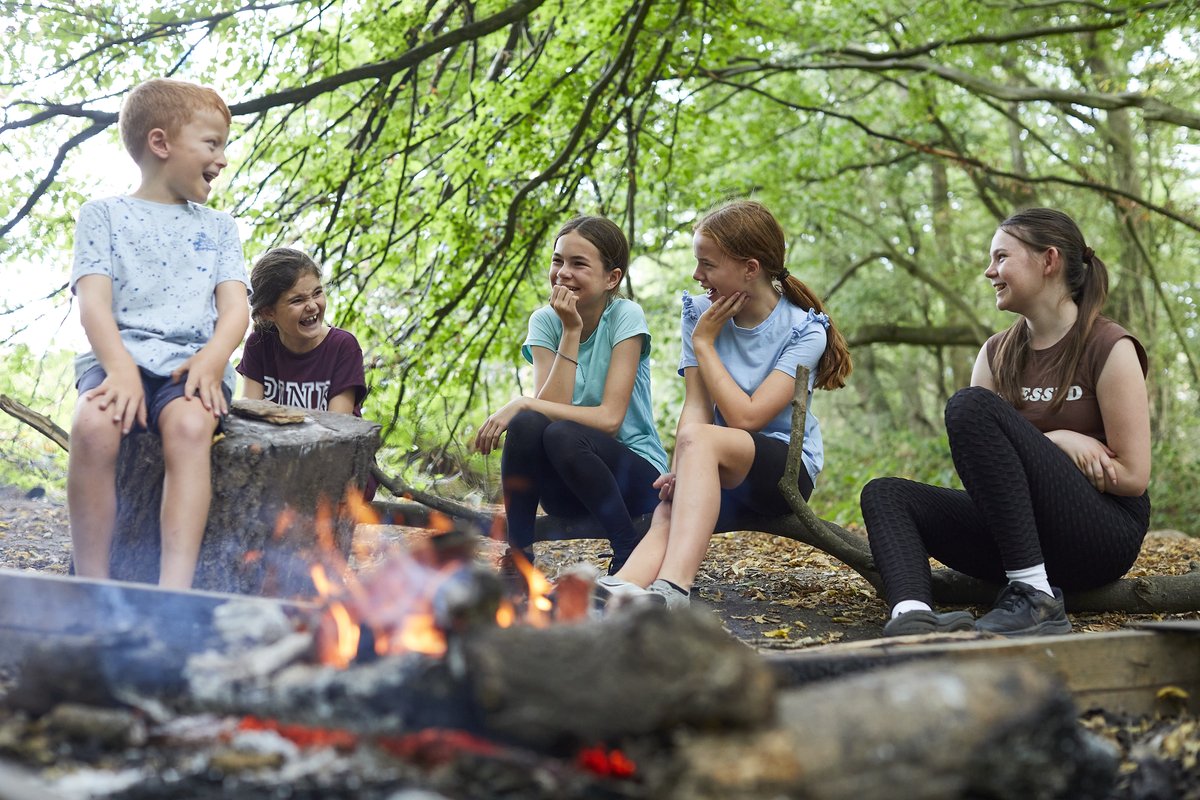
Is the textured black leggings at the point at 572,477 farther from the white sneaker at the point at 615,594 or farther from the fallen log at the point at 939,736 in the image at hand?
the fallen log at the point at 939,736

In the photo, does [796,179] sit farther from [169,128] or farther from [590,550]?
[169,128]

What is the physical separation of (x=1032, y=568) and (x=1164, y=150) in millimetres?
11187

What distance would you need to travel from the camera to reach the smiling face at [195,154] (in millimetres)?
3057

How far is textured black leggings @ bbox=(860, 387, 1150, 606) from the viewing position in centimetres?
301

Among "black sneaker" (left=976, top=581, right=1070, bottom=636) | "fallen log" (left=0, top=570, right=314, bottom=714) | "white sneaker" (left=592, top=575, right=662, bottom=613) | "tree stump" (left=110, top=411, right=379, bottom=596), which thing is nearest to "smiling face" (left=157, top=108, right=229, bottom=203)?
"tree stump" (left=110, top=411, right=379, bottom=596)

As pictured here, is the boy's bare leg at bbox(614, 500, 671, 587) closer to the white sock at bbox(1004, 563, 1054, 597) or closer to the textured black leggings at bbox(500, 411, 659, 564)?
the textured black leggings at bbox(500, 411, 659, 564)

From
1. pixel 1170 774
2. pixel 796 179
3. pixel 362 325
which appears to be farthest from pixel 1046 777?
pixel 796 179

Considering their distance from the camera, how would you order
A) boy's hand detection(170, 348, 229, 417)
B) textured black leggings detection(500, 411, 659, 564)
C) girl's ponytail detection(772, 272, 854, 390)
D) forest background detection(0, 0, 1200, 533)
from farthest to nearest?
forest background detection(0, 0, 1200, 533) → girl's ponytail detection(772, 272, 854, 390) → textured black leggings detection(500, 411, 659, 564) → boy's hand detection(170, 348, 229, 417)

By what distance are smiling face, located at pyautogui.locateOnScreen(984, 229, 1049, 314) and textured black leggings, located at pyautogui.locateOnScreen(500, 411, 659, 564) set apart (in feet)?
4.67

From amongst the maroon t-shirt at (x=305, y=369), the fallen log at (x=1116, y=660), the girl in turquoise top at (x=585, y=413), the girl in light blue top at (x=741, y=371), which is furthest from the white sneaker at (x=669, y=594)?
the maroon t-shirt at (x=305, y=369)

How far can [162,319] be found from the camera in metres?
3.06

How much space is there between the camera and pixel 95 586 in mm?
2096

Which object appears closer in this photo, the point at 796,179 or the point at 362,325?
the point at 362,325

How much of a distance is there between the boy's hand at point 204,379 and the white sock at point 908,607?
81.9 inches
